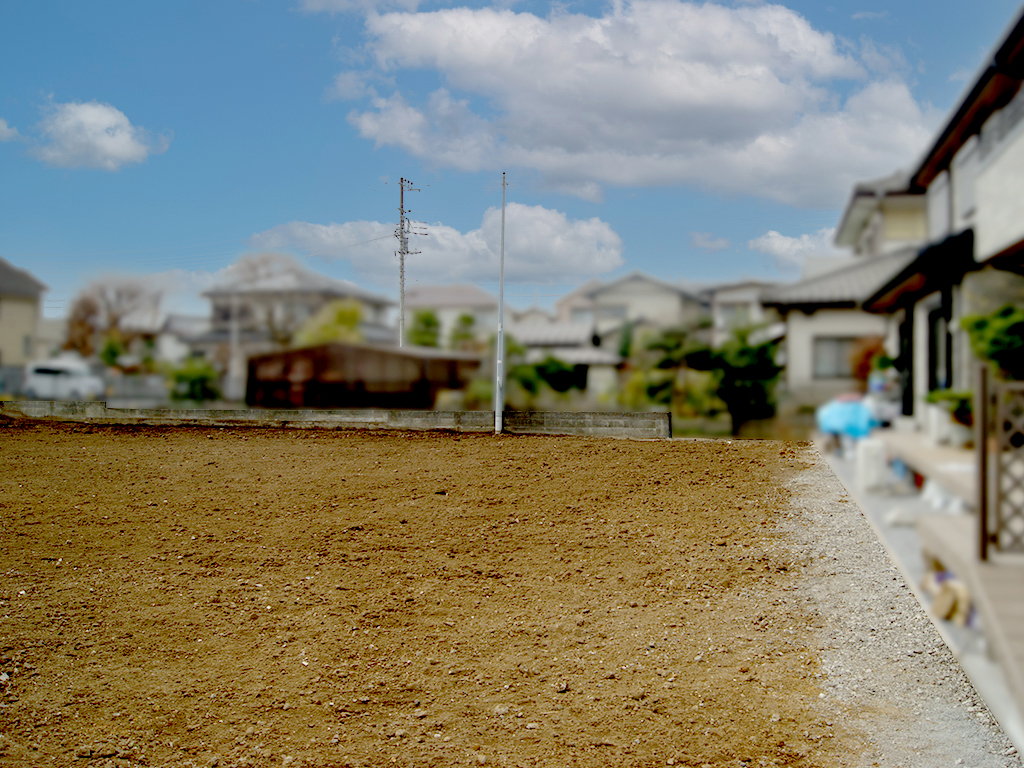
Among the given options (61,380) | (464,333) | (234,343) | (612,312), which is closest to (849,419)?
(612,312)

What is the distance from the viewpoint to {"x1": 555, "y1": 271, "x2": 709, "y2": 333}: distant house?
1.52 meters

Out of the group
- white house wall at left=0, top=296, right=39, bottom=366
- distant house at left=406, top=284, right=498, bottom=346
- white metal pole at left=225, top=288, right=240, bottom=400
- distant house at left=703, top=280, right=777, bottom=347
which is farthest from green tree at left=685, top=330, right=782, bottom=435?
white house wall at left=0, top=296, right=39, bottom=366

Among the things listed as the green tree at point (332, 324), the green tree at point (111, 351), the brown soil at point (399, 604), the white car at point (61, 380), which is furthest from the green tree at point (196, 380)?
the brown soil at point (399, 604)

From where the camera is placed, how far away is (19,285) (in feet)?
17.6

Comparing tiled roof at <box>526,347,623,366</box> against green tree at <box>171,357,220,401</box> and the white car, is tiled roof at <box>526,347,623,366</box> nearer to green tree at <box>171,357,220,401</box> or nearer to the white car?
green tree at <box>171,357,220,401</box>

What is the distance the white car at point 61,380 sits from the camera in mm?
5961

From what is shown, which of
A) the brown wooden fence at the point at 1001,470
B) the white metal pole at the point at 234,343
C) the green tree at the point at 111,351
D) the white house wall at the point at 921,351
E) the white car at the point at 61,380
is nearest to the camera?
the brown wooden fence at the point at 1001,470

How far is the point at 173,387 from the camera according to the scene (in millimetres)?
5090

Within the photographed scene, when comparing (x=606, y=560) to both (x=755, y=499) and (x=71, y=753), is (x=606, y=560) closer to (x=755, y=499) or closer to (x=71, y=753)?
(x=755, y=499)

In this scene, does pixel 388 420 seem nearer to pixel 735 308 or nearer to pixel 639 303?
pixel 639 303

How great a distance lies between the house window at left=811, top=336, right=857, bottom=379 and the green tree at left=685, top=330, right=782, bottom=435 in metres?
0.12

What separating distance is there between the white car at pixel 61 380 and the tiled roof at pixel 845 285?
617cm

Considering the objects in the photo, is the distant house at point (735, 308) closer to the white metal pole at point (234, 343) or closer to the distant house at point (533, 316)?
the distant house at point (533, 316)

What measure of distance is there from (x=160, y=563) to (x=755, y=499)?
5.76 m
